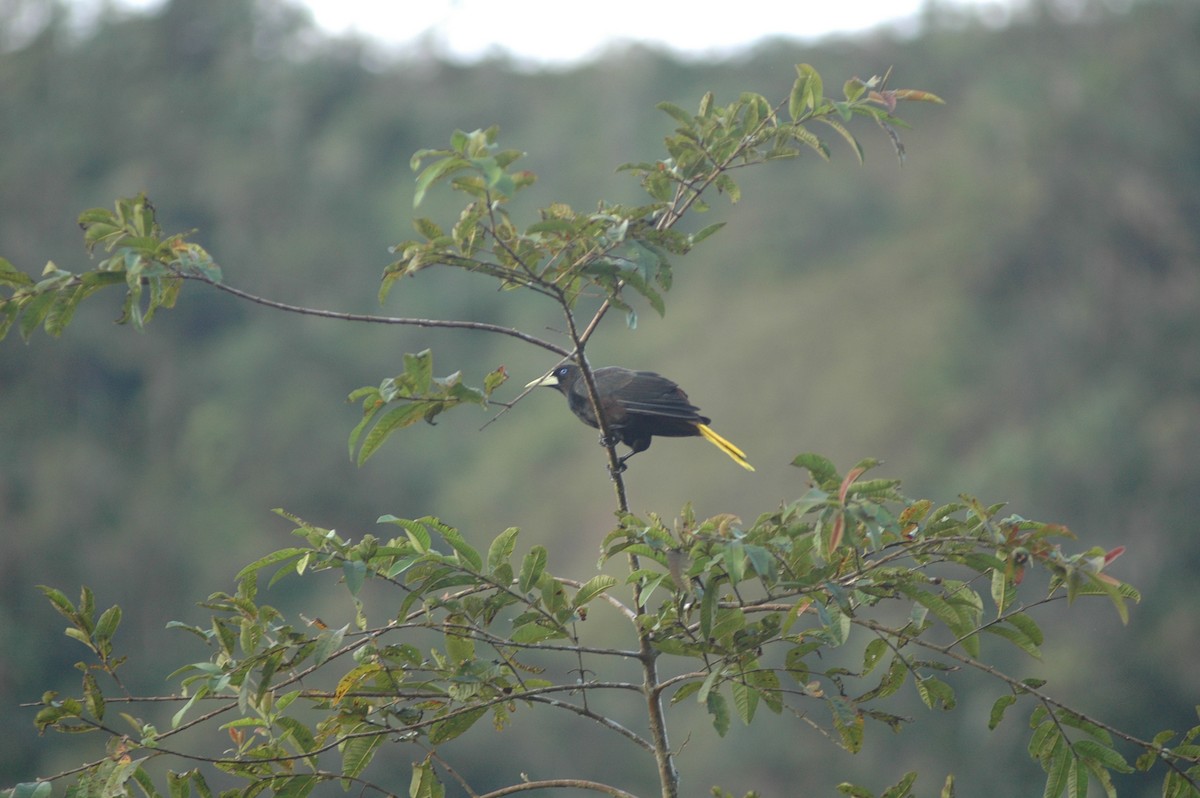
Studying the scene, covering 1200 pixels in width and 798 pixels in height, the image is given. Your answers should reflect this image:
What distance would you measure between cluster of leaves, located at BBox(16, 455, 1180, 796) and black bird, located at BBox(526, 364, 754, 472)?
129cm

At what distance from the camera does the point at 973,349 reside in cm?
1709

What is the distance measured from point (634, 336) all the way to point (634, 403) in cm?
1545

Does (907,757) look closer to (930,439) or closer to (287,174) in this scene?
(930,439)

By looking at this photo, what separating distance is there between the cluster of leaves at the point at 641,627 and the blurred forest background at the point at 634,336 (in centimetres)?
1056

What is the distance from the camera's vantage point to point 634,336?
1928cm

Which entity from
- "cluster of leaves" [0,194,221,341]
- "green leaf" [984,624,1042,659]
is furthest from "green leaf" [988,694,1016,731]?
"cluster of leaves" [0,194,221,341]

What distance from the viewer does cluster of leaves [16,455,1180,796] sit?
2303 millimetres

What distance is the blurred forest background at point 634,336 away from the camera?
47.0 ft

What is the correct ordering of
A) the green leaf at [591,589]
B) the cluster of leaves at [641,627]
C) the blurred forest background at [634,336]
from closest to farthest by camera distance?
the cluster of leaves at [641,627] → the green leaf at [591,589] → the blurred forest background at [634,336]

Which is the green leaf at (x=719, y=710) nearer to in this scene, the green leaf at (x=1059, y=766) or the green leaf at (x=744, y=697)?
the green leaf at (x=744, y=697)

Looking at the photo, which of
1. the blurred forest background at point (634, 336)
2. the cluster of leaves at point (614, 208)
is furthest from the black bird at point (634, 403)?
the blurred forest background at point (634, 336)

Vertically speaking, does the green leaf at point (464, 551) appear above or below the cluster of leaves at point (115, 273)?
below

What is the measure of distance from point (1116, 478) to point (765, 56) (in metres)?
9.64

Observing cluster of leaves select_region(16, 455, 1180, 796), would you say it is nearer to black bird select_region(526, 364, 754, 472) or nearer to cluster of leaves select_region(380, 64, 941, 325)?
cluster of leaves select_region(380, 64, 941, 325)
